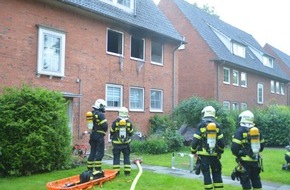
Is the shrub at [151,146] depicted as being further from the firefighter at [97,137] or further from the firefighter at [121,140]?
the firefighter at [97,137]

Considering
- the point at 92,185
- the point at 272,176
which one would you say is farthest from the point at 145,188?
the point at 272,176

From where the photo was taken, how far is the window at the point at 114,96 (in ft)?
57.8

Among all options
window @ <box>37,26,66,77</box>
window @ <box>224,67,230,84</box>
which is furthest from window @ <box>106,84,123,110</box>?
window @ <box>224,67,230,84</box>

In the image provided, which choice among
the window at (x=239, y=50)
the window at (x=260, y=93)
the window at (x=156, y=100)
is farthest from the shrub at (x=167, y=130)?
the window at (x=260, y=93)

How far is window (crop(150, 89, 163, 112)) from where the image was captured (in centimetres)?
2063

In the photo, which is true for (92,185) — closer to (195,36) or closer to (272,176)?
(272,176)

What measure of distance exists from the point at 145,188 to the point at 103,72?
376 inches

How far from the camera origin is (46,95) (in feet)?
36.5

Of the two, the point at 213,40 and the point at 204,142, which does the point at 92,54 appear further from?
the point at 213,40

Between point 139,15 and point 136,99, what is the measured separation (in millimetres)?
4913

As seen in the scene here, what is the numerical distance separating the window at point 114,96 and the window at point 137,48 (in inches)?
94.3

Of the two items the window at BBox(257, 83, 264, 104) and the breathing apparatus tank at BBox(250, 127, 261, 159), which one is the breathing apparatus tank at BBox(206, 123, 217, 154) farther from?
the window at BBox(257, 83, 264, 104)

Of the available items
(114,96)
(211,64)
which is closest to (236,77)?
(211,64)

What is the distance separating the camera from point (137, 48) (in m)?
19.9
